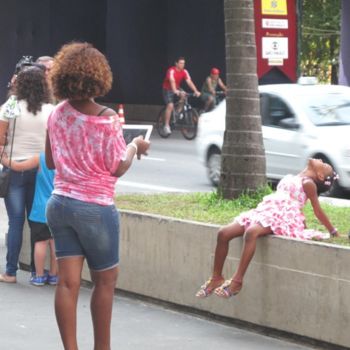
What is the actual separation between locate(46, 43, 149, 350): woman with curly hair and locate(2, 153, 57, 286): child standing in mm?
2820

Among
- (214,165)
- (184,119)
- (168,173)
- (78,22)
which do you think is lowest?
(168,173)

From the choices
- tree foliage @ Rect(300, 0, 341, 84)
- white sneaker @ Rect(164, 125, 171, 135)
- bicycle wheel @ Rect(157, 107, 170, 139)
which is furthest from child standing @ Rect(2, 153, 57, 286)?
tree foliage @ Rect(300, 0, 341, 84)

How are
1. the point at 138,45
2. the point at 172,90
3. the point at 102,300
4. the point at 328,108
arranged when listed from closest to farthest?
the point at 102,300
the point at 328,108
the point at 172,90
the point at 138,45

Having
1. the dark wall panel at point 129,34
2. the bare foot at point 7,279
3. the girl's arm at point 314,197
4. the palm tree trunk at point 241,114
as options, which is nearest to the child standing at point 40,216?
the bare foot at point 7,279

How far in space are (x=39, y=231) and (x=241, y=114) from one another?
1.98 m

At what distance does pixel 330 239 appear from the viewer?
24.7 feet

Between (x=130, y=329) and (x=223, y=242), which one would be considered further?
(x=130, y=329)

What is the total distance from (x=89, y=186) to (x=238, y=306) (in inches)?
82.1

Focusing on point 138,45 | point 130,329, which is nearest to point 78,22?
point 138,45

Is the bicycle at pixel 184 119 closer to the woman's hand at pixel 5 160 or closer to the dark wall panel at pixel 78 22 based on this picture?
the dark wall panel at pixel 78 22

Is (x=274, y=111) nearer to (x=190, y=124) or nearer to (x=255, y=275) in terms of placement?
(x=255, y=275)

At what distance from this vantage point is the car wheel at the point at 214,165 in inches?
682

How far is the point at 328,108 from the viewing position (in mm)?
16047

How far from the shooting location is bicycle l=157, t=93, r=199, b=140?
2709cm
